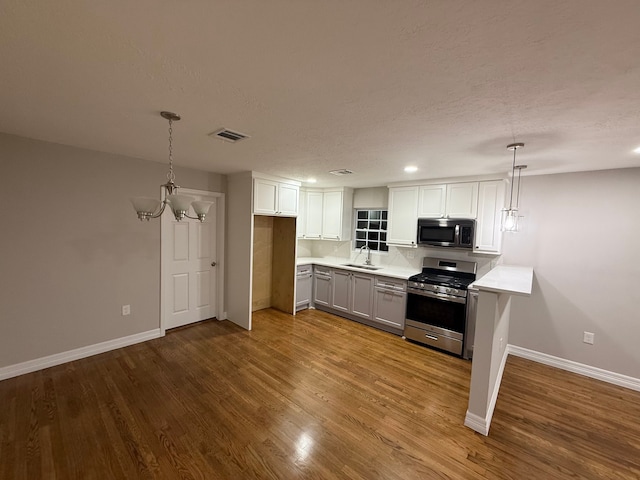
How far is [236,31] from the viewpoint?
3.48 ft

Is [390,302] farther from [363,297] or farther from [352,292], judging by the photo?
[352,292]

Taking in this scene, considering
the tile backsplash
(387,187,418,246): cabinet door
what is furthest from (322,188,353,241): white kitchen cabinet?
(387,187,418,246): cabinet door

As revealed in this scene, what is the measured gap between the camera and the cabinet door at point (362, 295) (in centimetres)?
429

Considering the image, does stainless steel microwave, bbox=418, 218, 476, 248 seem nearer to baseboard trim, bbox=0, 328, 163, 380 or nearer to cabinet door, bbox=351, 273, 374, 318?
cabinet door, bbox=351, 273, 374, 318

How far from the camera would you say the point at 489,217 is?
3475 millimetres

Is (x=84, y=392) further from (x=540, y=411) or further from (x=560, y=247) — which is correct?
(x=560, y=247)

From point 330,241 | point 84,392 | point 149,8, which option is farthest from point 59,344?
point 330,241

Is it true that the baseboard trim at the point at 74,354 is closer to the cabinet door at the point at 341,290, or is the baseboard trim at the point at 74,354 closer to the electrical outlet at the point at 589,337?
the cabinet door at the point at 341,290

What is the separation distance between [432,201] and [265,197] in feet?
8.25

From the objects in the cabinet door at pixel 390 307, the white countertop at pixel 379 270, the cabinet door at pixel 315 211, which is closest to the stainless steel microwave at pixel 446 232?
the white countertop at pixel 379 270

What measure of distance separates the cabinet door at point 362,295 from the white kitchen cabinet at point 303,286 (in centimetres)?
97

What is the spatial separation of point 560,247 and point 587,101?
8.13ft

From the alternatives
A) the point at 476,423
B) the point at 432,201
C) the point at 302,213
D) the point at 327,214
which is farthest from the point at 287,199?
the point at 476,423

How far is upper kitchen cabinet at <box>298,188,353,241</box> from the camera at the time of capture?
16.5 ft
